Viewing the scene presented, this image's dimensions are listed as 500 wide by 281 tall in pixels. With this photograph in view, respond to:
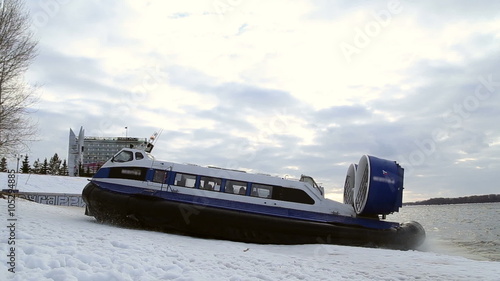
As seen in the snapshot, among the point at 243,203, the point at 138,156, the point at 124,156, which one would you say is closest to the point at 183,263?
the point at 243,203

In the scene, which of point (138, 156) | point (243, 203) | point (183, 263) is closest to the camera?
point (183, 263)

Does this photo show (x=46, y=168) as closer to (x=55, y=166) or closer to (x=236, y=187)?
(x=55, y=166)

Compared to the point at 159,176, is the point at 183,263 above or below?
below

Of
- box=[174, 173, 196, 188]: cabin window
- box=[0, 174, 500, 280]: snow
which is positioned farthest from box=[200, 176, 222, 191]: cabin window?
box=[0, 174, 500, 280]: snow

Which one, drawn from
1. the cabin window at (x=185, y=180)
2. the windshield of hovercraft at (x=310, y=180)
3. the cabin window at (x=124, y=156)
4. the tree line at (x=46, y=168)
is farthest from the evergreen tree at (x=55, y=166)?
the windshield of hovercraft at (x=310, y=180)

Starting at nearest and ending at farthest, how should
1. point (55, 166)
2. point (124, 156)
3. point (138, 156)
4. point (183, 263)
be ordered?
1. point (183, 263)
2. point (138, 156)
3. point (124, 156)
4. point (55, 166)

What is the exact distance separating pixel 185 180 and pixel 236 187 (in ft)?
5.37

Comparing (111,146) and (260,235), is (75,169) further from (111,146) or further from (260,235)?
(260,235)

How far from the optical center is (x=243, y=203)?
A: 12.7m

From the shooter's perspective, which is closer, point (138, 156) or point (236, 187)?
point (236, 187)

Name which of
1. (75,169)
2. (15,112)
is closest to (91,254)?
(15,112)

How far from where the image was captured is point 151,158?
13.6m

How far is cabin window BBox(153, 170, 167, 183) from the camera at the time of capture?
13078 millimetres

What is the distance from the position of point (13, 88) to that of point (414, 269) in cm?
1687
